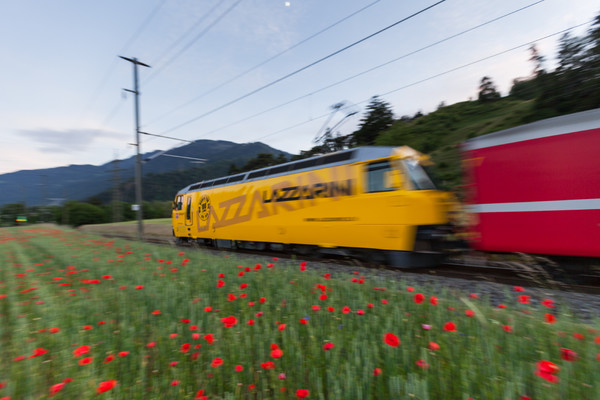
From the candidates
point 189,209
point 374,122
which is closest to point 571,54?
point 374,122

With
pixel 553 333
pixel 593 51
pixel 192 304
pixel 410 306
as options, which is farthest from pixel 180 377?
pixel 593 51

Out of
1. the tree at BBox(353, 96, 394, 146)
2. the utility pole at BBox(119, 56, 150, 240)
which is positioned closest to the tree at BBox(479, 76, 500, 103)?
the tree at BBox(353, 96, 394, 146)

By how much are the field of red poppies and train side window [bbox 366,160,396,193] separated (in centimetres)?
446

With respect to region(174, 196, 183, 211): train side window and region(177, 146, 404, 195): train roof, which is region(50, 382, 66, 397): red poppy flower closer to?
region(177, 146, 404, 195): train roof

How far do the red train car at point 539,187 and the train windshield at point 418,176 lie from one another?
3.26 feet

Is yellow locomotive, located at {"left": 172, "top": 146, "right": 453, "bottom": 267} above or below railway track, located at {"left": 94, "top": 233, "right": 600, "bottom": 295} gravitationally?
above

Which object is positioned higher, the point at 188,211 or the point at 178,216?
the point at 188,211

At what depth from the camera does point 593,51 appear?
25.5 metres

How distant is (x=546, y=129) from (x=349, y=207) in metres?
4.49

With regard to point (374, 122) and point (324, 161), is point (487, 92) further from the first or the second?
point (324, 161)

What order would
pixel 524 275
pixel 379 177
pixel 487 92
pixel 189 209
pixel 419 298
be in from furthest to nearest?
pixel 487 92, pixel 189 209, pixel 379 177, pixel 524 275, pixel 419 298

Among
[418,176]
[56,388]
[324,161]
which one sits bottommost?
[56,388]

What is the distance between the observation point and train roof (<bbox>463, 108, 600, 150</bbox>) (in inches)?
202

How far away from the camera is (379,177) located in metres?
7.70
